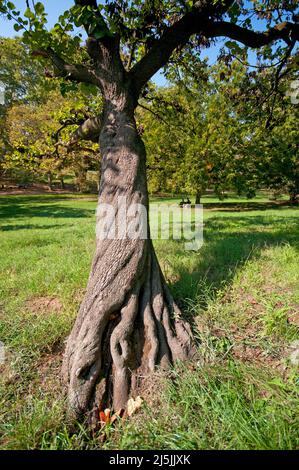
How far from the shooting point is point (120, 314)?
2385mm

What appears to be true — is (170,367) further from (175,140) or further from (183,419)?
(175,140)

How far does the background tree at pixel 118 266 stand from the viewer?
2170 mm

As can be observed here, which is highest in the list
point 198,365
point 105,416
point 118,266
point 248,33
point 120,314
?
point 248,33

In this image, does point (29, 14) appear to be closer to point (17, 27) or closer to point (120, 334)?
point (17, 27)

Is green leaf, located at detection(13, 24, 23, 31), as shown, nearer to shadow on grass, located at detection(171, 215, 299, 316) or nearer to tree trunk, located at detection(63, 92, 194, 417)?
tree trunk, located at detection(63, 92, 194, 417)

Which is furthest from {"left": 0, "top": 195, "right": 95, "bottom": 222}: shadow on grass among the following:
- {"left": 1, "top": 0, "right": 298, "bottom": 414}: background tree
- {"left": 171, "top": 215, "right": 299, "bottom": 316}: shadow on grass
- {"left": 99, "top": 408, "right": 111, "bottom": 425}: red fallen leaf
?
{"left": 99, "top": 408, "right": 111, "bottom": 425}: red fallen leaf

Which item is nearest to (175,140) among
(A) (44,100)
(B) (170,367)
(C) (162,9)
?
(C) (162,9)

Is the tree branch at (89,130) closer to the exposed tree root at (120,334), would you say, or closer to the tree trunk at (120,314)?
the tree trunk at (120,314)

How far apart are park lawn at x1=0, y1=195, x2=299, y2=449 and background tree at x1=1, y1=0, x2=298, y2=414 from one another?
23 centimetres

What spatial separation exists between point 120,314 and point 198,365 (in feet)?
2.91

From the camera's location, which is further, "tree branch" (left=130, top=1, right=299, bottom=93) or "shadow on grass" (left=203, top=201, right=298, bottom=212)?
"shadow on grass" (left=203, top=201, right=298, bottom=212)

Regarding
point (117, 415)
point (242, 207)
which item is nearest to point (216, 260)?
point (117, 415)

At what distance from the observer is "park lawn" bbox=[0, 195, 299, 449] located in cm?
160

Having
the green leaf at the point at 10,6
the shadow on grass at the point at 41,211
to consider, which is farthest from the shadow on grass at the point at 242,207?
the green leaf at the point at 10,6
